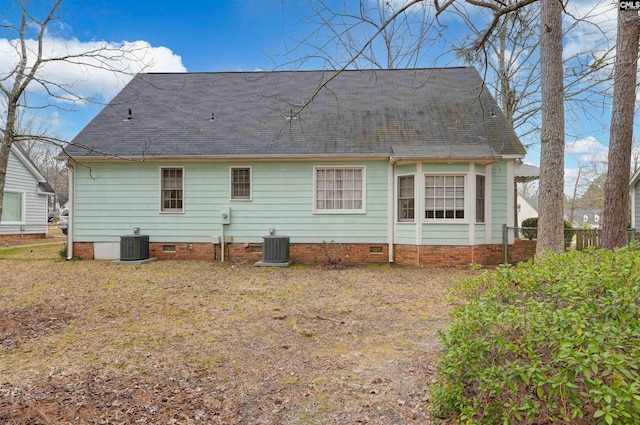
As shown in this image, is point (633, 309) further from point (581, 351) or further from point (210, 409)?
point (210, 409)

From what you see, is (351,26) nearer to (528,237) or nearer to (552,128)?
(552,128)

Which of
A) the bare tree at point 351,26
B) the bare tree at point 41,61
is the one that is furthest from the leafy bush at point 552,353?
the bare tree at point 41,61

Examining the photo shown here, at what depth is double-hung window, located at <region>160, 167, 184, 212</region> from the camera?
11.1m

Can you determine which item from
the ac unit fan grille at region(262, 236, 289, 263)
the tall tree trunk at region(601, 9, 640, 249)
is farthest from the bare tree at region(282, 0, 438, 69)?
the ac unit fan grille at region(262, 236, 289, 263)

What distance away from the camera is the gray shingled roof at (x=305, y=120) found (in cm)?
1063

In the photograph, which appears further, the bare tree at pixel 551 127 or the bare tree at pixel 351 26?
the bare tree at pixel 551 127

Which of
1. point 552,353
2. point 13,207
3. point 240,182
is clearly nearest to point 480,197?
point 240,182

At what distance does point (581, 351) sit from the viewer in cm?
187

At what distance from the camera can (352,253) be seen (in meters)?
10.6

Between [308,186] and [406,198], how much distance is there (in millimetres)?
2878

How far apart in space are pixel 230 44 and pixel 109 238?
22.5 ft

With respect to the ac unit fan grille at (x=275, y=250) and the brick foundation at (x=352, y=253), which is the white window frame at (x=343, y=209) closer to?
the brick foundation at (x=352, y=253)

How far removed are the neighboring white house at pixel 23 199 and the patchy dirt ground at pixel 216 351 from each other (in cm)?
1304

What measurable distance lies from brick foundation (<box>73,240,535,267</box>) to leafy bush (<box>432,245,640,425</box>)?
7.20m
